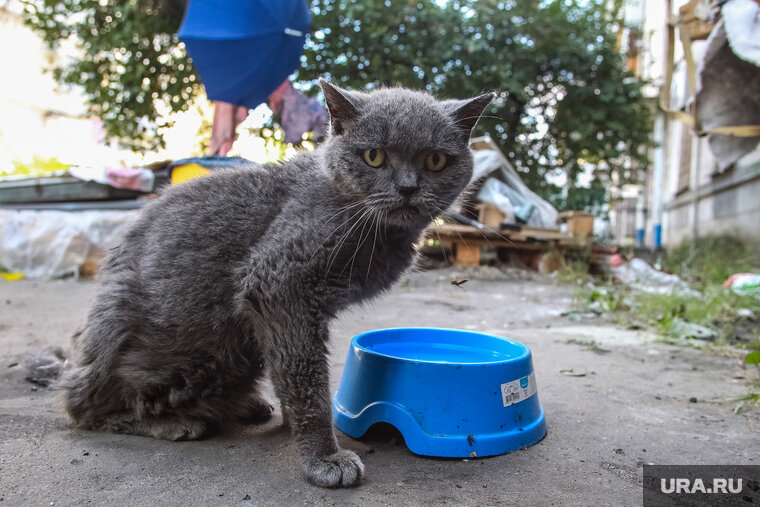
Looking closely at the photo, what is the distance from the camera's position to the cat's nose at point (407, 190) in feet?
4.77

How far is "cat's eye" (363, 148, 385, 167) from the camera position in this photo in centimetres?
152

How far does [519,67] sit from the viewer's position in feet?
22.8

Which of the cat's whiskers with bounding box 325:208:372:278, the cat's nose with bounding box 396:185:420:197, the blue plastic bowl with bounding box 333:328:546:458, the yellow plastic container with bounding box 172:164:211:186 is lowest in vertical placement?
the blue plastic bowl with bounding box 333:328:546:458

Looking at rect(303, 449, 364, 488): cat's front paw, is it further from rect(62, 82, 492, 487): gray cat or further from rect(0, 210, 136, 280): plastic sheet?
rect(0, 210, 136, 280): plastic sheet

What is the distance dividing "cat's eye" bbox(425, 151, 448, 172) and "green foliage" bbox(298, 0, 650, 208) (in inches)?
204

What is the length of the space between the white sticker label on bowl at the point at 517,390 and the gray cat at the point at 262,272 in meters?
0.48

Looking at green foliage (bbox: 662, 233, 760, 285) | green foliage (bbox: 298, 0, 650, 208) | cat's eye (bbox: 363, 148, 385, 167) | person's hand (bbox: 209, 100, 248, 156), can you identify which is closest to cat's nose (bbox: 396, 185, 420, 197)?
cat's eye (bbox: 363, 148, 385, 167)

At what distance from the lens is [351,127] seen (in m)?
1.58

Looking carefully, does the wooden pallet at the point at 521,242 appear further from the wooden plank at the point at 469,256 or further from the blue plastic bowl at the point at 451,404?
the blue plastic bowl at the point at 451,404

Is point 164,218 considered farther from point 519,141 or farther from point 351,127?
point 519,141

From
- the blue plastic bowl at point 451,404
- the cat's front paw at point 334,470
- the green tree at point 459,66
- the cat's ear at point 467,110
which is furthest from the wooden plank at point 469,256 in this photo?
the cat's front paw at point 334,470

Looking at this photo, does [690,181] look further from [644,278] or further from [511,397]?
[511,397]

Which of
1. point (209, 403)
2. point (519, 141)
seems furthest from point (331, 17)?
point (209, 403)

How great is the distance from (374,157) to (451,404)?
74 cm
